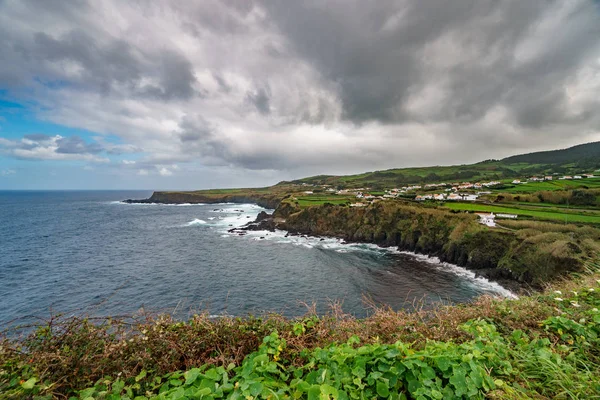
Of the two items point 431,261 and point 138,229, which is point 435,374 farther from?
point 138,229

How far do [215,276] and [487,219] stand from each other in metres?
42.0

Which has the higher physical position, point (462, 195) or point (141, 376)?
point (141, 376)

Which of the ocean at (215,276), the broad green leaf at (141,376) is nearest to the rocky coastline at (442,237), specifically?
the ocean at (215,276)

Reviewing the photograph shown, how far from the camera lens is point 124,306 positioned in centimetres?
2420

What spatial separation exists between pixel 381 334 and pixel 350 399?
2341 mm

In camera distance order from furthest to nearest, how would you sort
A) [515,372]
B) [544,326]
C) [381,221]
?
1. [381,221]
2. [544,326]
3. [515,372]

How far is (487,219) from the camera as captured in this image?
39.2 metres

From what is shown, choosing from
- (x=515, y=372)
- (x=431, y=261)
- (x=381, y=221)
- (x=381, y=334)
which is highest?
(x=515, y=372)

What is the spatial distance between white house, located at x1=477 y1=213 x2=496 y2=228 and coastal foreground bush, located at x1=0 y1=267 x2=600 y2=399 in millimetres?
38579

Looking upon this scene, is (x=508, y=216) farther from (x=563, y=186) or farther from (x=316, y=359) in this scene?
(x=316, y=359)

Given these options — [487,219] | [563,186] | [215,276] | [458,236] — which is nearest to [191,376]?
[215,276]

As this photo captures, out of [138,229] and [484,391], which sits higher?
[484,391]

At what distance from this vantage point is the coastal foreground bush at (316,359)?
296cm

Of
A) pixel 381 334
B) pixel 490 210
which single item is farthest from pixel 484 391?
pixel 490 210
